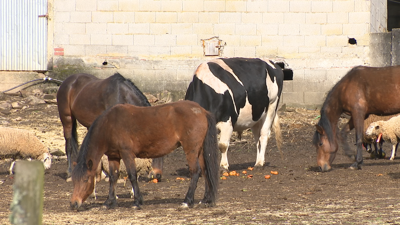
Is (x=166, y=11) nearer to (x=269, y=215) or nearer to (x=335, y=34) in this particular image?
(x=335, y=34)

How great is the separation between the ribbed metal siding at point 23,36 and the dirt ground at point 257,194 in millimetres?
3007

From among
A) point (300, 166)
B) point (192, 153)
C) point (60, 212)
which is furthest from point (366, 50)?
point (60, 212)

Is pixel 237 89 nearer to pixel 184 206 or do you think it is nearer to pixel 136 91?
pixel 136 91

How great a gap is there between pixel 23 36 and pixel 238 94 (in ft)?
27.2

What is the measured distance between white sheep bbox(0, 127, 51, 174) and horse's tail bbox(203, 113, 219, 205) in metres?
5.25

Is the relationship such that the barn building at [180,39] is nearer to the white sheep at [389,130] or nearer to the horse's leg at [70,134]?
the white sheep at [389,130]

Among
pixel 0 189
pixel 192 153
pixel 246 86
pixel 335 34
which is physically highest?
pixel 335 34

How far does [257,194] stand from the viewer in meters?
7.61

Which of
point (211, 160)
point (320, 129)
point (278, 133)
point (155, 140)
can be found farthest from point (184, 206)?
point (278, 133)

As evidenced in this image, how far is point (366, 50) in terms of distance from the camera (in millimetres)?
15953

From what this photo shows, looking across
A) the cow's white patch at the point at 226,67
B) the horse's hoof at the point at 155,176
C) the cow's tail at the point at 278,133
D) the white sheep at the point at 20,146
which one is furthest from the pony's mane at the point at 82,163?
the cow's tail at the point at 278,133

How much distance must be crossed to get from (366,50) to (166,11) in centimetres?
568

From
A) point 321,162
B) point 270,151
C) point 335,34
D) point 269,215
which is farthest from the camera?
point 335,34

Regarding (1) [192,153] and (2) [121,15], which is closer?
(1) [192,153]
